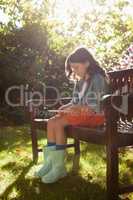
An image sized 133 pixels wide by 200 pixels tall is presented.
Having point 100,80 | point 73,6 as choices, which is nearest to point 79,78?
point 100,80

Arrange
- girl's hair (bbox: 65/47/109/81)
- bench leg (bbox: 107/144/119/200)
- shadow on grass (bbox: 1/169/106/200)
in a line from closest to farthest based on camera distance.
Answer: bench leg (bbox: 107/144/119/200)
shadow on grass (bbox: 1/169/106/200)
girl's hair (bbox: 65/47/109/81)

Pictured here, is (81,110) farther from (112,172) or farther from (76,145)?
(76,145)

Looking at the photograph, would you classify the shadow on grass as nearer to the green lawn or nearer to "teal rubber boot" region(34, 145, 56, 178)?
the green lawn

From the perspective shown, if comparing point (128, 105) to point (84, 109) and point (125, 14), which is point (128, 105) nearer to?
point (84, 109)

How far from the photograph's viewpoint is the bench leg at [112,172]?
127 inches

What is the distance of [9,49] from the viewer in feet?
43.0

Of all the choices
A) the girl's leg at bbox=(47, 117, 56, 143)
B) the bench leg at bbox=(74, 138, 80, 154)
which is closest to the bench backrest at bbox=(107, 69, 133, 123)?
the girl's leg at bbox=(47, 117, 56, 143)

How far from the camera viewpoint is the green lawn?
12.1 feet

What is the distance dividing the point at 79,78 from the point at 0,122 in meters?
6.71

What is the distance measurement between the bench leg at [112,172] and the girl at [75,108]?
2.75 ft

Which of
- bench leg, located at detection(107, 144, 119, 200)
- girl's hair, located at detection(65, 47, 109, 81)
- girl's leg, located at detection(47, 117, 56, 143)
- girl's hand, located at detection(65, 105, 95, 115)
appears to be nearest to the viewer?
bench leg, located at detection(107, 144, 119, 200)

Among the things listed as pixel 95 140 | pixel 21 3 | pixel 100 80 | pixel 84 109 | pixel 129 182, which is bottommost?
pixel 129 182

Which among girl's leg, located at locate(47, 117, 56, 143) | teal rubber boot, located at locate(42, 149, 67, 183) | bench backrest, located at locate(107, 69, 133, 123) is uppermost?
bench backrest, located at locate(107, 69, 133, 123)

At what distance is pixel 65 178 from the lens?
4.28 m
